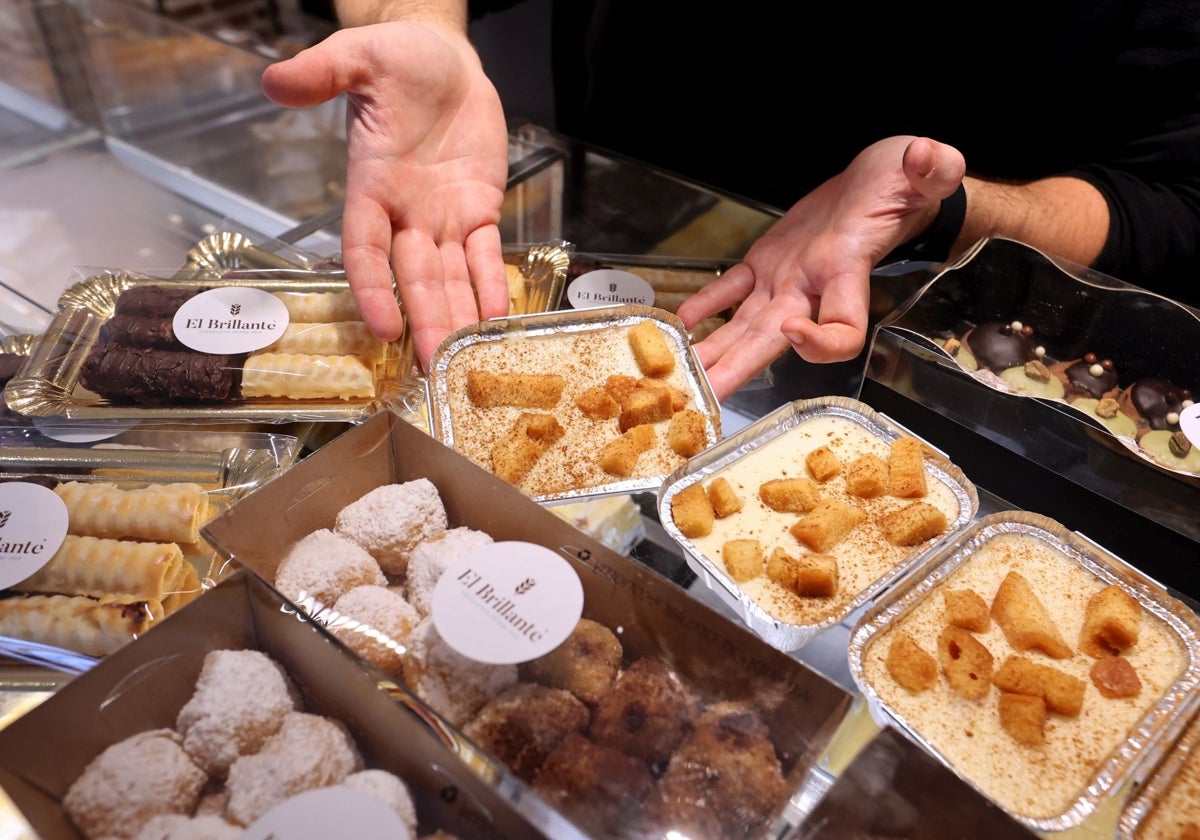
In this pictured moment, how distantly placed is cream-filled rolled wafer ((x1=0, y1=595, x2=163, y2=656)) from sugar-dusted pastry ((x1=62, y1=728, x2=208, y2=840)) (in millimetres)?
374

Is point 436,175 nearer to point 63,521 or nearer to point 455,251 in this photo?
point 455,251

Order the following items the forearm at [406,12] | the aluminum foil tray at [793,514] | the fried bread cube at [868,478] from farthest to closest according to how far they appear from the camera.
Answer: the forearm at [406,12] < the fried bread cube at [868,478] < the aluminum foil tray at [793,514]

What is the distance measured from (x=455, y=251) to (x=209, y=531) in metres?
1.15

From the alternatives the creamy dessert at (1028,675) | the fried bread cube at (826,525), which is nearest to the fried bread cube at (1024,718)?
the creamy dessert at (1028,675)

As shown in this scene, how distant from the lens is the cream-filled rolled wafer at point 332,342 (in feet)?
6.77

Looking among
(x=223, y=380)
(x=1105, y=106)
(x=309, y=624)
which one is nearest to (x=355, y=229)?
(x=223, y=380)

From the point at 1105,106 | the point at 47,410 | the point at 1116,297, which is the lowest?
the point at 47,410

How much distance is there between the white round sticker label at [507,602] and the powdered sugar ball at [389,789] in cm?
18

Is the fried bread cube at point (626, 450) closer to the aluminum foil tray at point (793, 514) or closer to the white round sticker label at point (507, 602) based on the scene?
the aluminum foil tray at point (793, 514)

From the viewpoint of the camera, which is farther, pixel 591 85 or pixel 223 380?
pixel 591 85

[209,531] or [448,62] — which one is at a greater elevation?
[448,62]

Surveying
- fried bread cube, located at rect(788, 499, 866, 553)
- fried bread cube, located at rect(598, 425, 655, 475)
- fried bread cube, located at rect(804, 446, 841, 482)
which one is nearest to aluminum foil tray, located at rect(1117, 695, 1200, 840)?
fried bread cube, located at rect(788, 499, 866, 553)

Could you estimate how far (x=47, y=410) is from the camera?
195 centimetres

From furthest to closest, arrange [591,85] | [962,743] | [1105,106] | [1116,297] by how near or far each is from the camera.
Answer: [591,85], [1105,106], [1116,297], [962,743]
